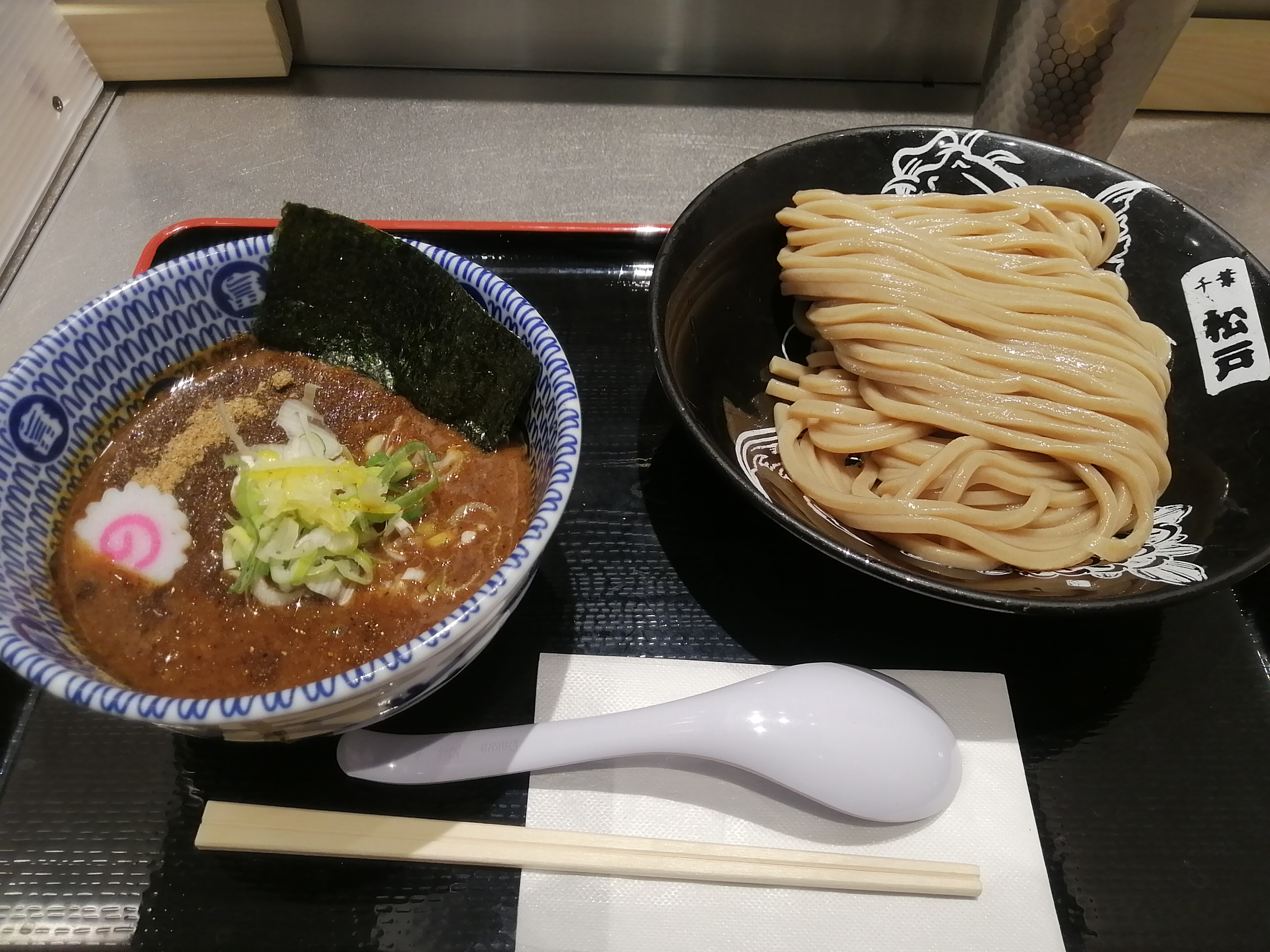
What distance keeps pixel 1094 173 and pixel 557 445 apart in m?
1.22

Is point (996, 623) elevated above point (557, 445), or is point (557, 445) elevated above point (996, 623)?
point (557, 445)

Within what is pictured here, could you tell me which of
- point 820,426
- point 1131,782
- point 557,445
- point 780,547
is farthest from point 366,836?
point 1131,782

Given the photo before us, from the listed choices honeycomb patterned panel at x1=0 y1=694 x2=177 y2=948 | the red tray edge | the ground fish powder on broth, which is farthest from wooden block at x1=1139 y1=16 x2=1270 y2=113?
honeycomb patterned panel at x1=0 y1=694 x2=177 y2=948

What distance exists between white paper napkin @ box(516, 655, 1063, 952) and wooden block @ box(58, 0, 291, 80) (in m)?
2.04

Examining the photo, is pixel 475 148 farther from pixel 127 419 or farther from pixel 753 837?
pixel 753 837

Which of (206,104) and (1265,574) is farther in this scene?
(206,104)

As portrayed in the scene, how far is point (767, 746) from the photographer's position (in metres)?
1.01

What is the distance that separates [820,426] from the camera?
136 centimetres

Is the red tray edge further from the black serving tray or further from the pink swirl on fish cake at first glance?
the pink swirl on fish cake

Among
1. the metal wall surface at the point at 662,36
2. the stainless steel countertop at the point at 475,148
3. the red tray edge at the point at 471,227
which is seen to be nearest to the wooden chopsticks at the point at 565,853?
the red tray edge at the point at 471,227

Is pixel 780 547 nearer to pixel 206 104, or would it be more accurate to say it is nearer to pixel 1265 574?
pixel 1265 574

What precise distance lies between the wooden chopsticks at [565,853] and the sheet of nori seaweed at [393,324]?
52 centimetres

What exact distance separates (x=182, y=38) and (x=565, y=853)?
2385mm

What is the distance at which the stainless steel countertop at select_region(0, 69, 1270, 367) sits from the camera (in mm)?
2100
